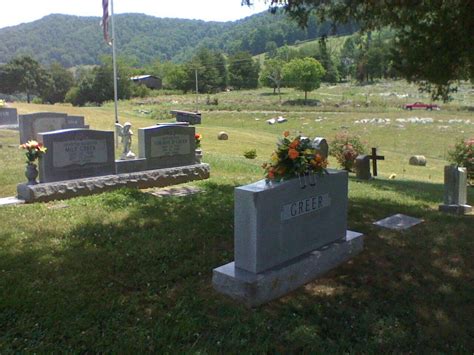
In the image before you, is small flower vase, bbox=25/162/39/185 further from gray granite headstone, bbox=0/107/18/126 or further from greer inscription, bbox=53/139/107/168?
gray granite headstone, bbox=0/107/18/126

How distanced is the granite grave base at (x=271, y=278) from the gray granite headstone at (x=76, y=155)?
582 centimetres

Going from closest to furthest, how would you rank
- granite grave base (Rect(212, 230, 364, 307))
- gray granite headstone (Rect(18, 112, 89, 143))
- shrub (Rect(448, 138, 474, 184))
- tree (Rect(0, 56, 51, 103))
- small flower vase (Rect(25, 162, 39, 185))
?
granite grave base (Rect(212, 230, 364, 307)), small flower vase (Rect(25, 162, 39, 185)), shrub (Rect(448, 138, 474, 184)), gray granite headstone (Rect(18, 112, 89, 143)), tree (Rect(0, 56, 51, 103))

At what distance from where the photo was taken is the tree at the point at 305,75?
78.1 metres

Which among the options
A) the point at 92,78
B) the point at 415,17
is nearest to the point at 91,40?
the point at 92,78

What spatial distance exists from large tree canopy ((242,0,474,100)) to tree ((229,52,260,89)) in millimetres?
93396

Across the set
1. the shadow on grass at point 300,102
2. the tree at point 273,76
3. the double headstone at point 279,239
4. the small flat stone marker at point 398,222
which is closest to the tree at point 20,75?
the tree at point 273,76

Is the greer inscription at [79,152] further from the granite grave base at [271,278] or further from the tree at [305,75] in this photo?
the tree at [305,75]

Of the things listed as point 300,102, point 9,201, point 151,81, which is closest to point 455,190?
point 9,201

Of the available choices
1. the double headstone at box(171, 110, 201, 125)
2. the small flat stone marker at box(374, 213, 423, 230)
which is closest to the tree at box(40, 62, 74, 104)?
the double headstone at box(171, 110, 201, 125)

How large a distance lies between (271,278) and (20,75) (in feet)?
267

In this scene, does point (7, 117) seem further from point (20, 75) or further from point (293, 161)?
point (20, 75)

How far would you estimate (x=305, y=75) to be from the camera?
78125mm

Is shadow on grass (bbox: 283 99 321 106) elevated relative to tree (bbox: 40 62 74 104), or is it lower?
lower

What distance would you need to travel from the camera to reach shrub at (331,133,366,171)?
1598cm
